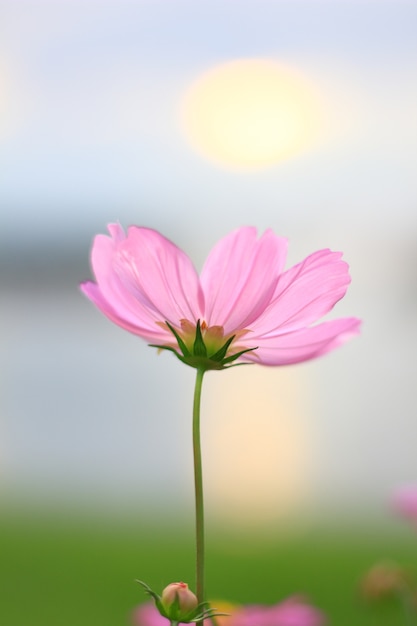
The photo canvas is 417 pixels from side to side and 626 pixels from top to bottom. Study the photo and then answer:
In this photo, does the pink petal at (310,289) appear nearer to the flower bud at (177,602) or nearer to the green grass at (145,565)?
the flower bud at (177,602)

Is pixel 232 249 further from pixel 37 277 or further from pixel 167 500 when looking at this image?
pixel 37 277

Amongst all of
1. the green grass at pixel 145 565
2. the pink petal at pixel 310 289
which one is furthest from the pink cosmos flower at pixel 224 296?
the green grass at pixel 145 565

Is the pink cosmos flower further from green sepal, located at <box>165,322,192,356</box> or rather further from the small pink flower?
the small pink flower

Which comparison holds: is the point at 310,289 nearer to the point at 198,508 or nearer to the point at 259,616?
the point at 198,508

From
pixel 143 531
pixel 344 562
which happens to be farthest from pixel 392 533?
pixel 143 531

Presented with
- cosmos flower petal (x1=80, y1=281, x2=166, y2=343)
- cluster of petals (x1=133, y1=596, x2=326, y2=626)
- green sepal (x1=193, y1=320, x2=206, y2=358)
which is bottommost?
cluster of petals (x1=133, y1=596, x2=326, y2=626)

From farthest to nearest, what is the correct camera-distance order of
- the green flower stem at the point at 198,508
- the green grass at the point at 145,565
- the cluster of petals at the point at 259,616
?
1. the green grass at the point at 145,565
2. the cluster of petals at the point at 259,616
3. the green flower stem at the point at 198,508

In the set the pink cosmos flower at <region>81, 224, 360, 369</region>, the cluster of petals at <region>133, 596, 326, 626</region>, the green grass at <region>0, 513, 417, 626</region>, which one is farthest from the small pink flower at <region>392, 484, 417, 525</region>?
the green grass at <region>0, 513, 417, 626</region>
